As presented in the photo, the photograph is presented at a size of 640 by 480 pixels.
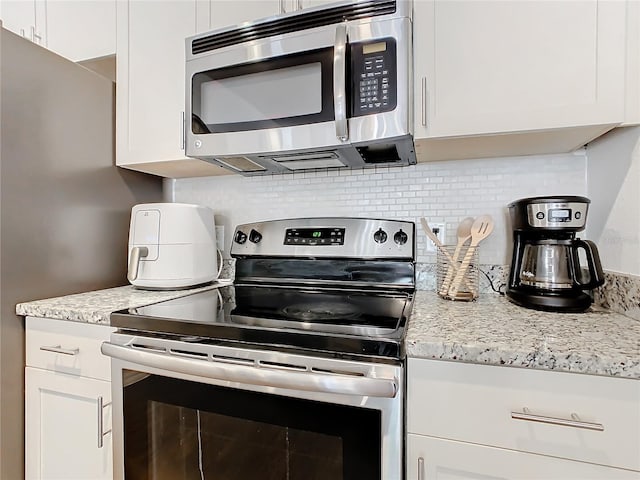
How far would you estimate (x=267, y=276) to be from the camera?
1.47m

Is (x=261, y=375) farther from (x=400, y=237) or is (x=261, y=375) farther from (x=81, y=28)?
(x=81, y=28)

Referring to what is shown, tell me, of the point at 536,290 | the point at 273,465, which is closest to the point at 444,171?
the point at 536,290

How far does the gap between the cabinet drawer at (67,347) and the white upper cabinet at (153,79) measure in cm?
67

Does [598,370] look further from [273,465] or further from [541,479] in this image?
[273,465]

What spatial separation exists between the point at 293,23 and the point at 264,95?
0.78 feet

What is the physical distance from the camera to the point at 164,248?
135cm

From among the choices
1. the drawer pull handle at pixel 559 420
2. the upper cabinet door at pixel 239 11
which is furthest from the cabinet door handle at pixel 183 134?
the drawer pull handle at pixel 559 420

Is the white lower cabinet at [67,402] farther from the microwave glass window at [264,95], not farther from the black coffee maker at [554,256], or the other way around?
the black coffee maker at [554,256]

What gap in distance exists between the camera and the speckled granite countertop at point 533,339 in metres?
0.66

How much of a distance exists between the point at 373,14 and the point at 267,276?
3.30ft

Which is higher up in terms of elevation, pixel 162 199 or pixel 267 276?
pixel 162 199

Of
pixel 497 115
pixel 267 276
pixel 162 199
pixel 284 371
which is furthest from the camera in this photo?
pixel 162 199

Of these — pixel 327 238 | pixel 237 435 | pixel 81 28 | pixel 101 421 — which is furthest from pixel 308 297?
pixel 81 28

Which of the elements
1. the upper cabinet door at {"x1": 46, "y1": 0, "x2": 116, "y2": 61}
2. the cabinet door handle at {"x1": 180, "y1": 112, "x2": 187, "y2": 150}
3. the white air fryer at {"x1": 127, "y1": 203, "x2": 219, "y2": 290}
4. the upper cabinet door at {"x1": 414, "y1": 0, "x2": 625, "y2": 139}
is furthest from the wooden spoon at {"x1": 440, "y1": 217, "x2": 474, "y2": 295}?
the upper cabinet door at {"x1": 46, "y1": 0, "x2": 116, "y2": 61}
